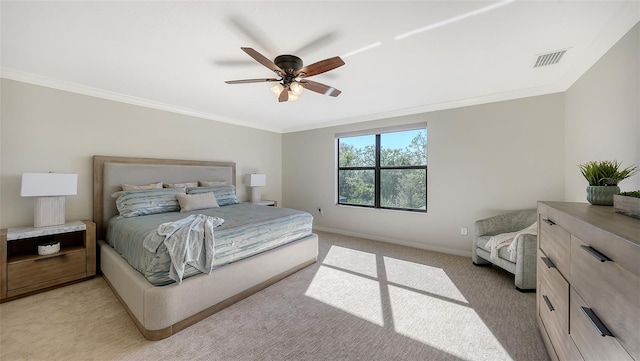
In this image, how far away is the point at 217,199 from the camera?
3799 millimetres

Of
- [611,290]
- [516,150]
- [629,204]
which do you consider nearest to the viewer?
[611,290]

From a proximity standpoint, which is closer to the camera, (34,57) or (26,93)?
(34,57)

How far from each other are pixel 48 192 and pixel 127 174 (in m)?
0.91

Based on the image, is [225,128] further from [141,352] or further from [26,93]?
[141,352]

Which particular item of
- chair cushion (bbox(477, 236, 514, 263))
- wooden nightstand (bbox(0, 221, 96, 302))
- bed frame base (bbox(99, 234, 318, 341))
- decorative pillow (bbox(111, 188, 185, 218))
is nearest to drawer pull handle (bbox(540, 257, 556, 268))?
chair cushion (bbox(477, 236, 514, 263))

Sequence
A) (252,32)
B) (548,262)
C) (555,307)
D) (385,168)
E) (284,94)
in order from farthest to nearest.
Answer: (385,168) → (284,94) → (252,32) → (548,262) → (555,307)

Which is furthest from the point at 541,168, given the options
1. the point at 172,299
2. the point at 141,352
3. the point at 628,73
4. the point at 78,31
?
the point at 78,31

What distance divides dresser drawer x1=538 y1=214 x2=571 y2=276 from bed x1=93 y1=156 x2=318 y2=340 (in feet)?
7.67

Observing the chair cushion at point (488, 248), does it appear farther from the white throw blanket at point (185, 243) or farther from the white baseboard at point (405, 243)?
the white throw blanket at point (185, 243)

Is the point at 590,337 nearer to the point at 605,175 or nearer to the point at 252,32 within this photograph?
the point at 605,175

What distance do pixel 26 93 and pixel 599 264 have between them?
5053 mm

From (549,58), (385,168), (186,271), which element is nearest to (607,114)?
(549,58)

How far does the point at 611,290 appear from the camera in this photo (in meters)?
0.83

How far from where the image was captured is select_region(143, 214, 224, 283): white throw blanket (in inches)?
72.6
